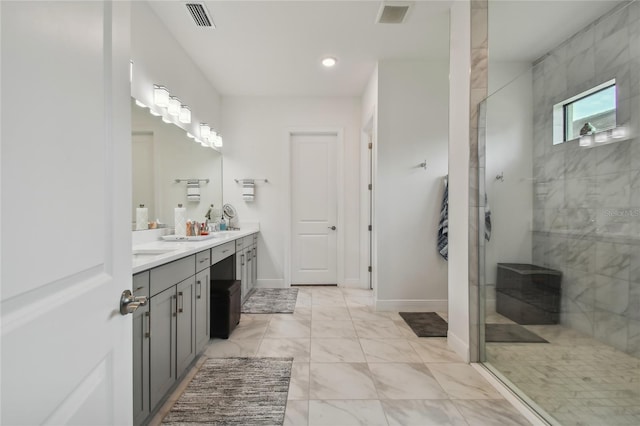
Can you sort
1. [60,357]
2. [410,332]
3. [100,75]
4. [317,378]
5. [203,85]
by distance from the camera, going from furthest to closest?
[203,85] < [410,332] < [317,378] < [100,75] < [60,357]

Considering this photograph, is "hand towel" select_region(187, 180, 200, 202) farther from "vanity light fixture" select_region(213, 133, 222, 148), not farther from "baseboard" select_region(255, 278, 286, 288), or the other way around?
"baseboard" select_region(255, 278, 286, 288)

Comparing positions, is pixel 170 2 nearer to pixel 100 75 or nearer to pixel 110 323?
pixel 100 75

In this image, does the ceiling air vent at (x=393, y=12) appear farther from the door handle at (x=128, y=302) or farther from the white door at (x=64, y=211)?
the door handle at (x=128, y=302)

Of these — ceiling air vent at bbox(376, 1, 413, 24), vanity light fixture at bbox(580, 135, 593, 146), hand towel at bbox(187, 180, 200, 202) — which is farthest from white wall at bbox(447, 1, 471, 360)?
hand towel at bbox(187, 180, 200, 202)

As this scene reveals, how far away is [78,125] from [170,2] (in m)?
2.37

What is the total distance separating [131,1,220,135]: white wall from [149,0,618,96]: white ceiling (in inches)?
3.8

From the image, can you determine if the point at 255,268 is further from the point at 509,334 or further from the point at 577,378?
the point at 577,378

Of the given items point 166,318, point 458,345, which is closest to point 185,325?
point 166,318

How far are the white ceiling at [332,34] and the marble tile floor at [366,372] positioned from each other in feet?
7.07

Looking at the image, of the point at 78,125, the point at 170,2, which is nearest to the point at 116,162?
the point at 78,125

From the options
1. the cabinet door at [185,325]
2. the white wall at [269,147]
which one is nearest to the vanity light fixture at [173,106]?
the white wall at [269,147]

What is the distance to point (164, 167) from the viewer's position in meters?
2.78

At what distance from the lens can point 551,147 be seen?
1.64m

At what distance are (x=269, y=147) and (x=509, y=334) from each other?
3482mm
